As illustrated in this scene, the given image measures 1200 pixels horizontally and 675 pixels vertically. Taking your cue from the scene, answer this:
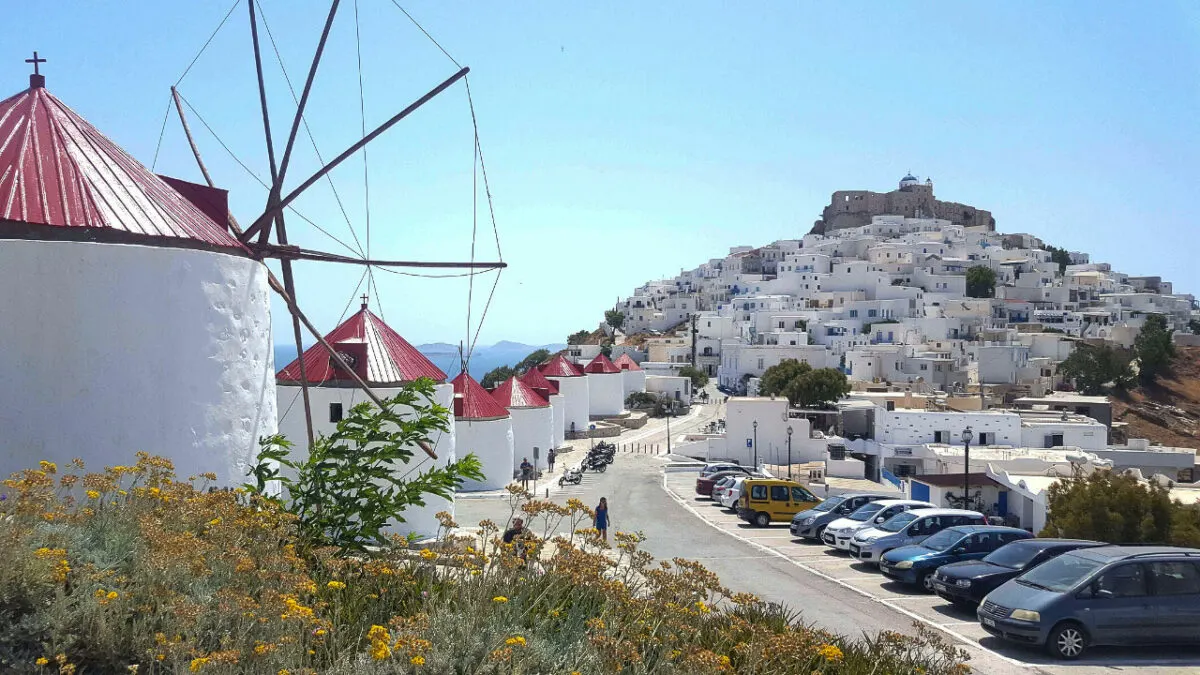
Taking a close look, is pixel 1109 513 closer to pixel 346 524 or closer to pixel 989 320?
pixel 346 524

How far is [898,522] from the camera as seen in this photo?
15375mm

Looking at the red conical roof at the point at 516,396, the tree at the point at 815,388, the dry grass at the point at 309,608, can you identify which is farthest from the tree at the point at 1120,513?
the tree at the point at 815,388

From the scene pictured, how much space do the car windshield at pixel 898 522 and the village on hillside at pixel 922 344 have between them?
6043 millimetres

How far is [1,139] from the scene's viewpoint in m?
9.41

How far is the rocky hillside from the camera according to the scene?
6134cm

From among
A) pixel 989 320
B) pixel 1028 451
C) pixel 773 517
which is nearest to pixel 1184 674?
pixel 773 517

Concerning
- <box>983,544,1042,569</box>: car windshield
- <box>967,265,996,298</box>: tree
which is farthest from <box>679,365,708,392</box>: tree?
<box>983,544,1042,569</box>: car windshield

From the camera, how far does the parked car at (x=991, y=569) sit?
1094 cm

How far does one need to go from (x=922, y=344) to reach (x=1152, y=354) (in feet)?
62.9

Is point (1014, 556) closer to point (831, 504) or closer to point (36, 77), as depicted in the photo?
point (831, 504)

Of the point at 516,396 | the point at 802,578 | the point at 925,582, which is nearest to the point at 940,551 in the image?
the point at 925,582

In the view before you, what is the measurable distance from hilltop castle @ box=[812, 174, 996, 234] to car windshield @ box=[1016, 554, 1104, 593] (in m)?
125

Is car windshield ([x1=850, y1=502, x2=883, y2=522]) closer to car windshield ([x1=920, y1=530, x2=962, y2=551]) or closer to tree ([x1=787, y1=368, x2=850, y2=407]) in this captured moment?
car windshield ([x1=920, y1=530, x2=962, y2=551])

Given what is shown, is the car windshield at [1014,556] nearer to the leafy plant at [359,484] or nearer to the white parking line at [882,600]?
the white parking line at [882,600]
